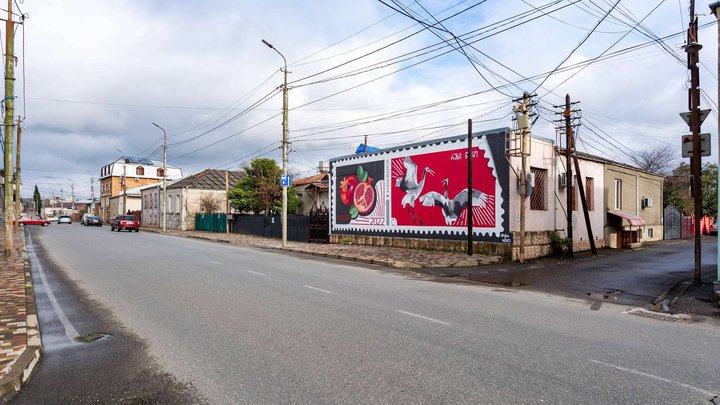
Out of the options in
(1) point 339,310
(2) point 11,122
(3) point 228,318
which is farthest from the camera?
(2) point 11,122

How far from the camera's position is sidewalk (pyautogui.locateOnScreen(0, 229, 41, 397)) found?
449 centimetres

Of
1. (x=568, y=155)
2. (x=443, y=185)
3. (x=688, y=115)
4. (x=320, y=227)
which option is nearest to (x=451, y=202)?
(x=443, y=185)

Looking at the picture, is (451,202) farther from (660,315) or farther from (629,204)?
(629,204)

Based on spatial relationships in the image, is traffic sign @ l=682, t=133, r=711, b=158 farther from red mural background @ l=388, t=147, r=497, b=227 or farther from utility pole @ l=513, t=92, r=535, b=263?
red mural background @ l=388, t=147, r=497, b=227

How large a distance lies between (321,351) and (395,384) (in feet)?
4.28

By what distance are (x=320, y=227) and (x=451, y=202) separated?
33.2ft

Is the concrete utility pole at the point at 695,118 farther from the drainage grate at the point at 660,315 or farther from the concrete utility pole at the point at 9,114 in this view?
the concrete utility pole at the point at 9,114

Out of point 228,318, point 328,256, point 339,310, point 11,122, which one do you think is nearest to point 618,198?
point 328,256

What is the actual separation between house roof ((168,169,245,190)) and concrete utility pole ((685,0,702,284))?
143 ft

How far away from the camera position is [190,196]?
151 feet

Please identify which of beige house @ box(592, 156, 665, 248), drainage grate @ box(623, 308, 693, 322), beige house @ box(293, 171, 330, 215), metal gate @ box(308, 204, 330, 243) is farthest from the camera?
beige house @ box(293, 171, 330, 215)

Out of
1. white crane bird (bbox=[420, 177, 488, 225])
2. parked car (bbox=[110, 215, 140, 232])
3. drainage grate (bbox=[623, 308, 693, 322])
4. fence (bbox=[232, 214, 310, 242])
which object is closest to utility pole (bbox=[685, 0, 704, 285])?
drainage grate (bbox=[623, 308, 693, 322])

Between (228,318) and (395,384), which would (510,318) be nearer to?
(395,384)

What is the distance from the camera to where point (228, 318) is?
6.98 metres
